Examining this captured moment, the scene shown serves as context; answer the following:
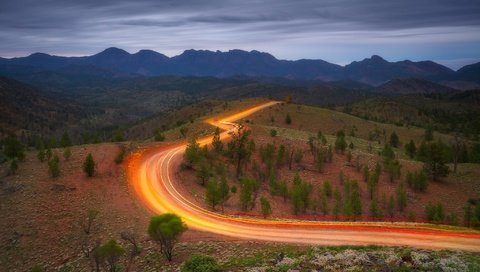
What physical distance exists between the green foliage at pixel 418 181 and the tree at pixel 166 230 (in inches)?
1291

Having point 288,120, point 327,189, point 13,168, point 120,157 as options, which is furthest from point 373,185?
point 288,120

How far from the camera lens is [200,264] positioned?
20734mm

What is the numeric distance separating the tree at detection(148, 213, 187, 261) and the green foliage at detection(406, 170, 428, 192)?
1291 inches

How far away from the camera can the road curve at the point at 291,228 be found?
23.4 metres

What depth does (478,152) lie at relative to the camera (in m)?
73.9

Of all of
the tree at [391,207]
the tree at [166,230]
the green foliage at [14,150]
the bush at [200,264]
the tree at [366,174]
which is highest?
the green foliage at [14,150]

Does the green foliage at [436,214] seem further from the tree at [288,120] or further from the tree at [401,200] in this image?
the tree at [288,120]

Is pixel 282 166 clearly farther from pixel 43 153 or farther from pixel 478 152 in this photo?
pixel 478 152

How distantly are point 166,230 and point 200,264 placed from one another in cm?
304

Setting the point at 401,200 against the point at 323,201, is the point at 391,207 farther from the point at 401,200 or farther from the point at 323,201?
the point at 323,201

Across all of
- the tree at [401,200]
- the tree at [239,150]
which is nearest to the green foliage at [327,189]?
the tree at [401,200]

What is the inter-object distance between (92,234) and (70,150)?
17.2 m

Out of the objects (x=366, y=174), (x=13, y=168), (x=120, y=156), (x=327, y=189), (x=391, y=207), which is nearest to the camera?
(x=13, y=168)

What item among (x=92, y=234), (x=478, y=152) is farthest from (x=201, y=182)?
(x=478, y=152)
